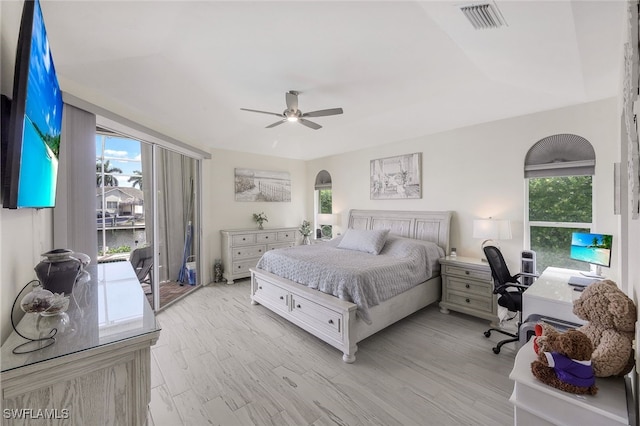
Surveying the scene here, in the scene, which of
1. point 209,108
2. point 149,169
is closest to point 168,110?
point 209,108

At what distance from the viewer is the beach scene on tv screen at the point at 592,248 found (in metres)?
2.25

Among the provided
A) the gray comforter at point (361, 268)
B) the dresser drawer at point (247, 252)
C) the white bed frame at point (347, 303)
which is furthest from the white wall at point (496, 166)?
→ the dresser drawer at point (247, 252)

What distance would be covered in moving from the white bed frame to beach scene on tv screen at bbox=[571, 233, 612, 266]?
4.82 feet

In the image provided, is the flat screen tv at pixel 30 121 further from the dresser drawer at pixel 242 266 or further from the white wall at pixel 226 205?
the dresser drawer at pixel 242 266

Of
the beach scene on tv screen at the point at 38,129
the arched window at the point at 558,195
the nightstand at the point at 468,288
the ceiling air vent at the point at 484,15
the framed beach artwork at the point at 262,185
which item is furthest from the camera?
the framed beach artwork at the point at 262,185

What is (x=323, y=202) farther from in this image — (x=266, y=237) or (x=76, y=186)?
(x=76, y=186)

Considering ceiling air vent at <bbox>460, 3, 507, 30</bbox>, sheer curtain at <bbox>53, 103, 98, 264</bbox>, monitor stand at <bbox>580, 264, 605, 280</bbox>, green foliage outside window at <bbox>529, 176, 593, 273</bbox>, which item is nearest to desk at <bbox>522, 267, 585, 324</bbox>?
monitor stand at <bbox>580, 264, 605, 280</bbox>

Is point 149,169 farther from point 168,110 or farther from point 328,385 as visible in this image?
point 328,385

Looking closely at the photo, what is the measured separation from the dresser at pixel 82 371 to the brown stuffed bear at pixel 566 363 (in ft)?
5.53

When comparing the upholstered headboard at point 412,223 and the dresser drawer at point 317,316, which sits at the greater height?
the upholstered headboard at point 412,223

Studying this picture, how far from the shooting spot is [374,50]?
2314mm

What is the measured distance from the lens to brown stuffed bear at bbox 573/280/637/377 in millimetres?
1098

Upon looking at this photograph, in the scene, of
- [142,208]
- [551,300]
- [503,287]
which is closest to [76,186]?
[142,208]

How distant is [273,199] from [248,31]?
3.90 meters
